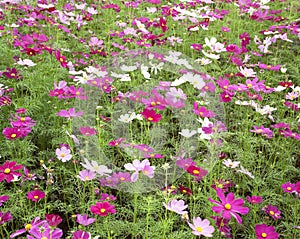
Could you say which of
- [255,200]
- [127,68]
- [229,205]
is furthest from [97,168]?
[127,68]

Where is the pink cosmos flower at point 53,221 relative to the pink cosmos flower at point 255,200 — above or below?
above

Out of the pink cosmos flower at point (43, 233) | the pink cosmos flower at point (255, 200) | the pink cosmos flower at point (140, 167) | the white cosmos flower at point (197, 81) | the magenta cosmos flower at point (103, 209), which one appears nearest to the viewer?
the pink cosmos flower at point (43, 233)

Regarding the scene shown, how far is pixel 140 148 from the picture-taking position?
1677mm

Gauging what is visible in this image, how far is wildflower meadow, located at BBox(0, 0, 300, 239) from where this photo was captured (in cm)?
155

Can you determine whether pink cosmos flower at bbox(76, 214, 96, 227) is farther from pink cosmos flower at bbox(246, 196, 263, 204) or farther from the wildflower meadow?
pink cosmos flower at bbox(246, 196, 263, 204)

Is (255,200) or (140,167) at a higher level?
(140,167)

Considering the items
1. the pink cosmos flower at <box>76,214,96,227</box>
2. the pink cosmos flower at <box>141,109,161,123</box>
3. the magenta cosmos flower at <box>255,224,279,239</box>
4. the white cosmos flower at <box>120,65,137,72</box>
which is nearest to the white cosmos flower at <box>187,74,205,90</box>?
the white cosmos flower at <box>120,65,137,72</box>

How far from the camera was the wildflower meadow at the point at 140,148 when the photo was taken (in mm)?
1549

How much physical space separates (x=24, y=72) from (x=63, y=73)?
241 mm

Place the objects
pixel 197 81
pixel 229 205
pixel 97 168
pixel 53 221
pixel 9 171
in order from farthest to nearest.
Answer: pixel 197 81 → pixel 97 168 → pixel 9 171 → pixel 229 205 → pixel 53 221

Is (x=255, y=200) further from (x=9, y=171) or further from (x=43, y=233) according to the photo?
(x=9, y=171)

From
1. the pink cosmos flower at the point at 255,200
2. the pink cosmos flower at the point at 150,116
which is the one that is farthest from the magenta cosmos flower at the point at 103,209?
the pink cosmos flower at the point at 255,200

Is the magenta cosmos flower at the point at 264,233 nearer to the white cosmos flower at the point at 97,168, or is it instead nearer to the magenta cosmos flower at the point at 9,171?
the white cosmos flower at the point at 97,168

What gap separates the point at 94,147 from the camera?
1850 mm
